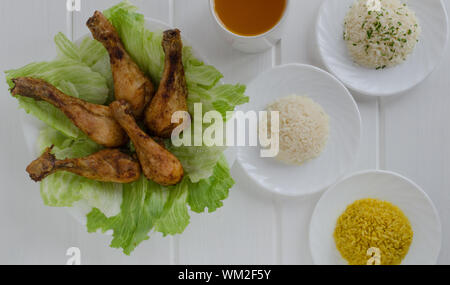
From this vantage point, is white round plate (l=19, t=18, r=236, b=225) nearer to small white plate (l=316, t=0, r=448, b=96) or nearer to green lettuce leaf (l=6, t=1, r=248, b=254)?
green lettuce leaf (l=6, t=1, r=248, b=254)

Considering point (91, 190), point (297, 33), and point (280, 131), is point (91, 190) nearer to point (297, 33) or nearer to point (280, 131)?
point (280, 131)

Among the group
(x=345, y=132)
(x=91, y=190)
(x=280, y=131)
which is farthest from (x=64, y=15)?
(x=345, y=132)

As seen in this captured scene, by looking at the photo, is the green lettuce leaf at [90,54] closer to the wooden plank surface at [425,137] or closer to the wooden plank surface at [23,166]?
the wooden plank surface at [23,166]

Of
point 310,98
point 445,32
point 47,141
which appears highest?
point 445,32

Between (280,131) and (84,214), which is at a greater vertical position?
(280,131)

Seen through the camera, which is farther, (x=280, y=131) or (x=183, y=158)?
(x=280, y=131)

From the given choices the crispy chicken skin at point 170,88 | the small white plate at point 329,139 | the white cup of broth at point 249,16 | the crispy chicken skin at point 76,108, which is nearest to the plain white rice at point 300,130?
the small white plate at point 329,139

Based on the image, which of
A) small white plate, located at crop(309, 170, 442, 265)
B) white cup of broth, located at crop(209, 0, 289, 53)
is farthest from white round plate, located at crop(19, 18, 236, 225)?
small white plate, located at crop(309, 170, 442, 265)
